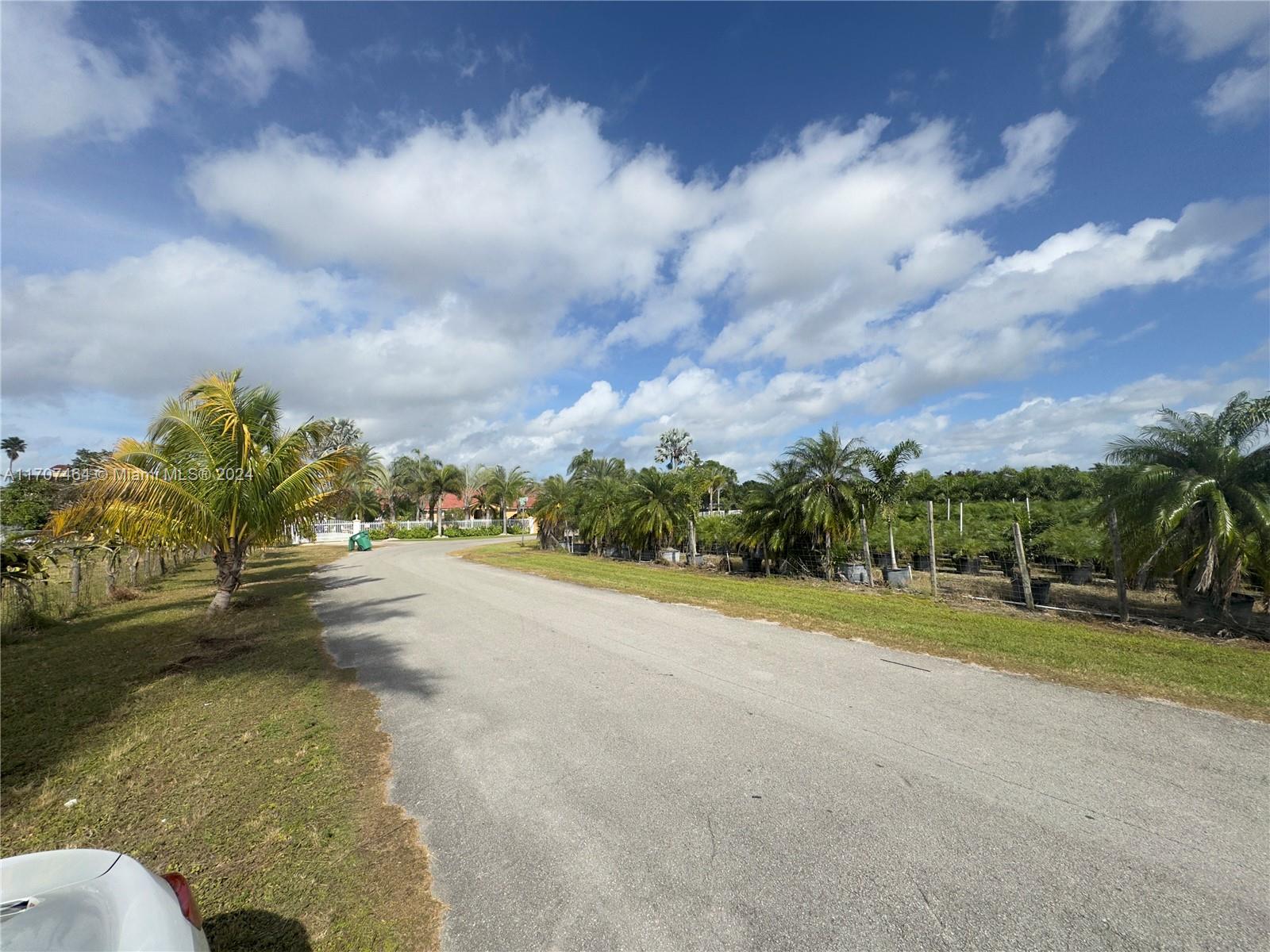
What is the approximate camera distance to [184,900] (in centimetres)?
191

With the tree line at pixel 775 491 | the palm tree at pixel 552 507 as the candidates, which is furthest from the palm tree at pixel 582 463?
the tree line at pixel 775 491

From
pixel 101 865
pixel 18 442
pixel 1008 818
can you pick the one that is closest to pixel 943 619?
pixel 1008 818

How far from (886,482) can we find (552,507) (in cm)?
2185

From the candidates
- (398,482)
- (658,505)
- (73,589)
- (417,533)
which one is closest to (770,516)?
(658,505)

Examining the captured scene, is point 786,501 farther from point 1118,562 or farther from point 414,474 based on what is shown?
point 414,474

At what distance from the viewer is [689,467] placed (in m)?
24.5

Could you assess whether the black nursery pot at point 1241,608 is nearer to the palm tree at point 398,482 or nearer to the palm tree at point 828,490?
the palm tree at point 828,490

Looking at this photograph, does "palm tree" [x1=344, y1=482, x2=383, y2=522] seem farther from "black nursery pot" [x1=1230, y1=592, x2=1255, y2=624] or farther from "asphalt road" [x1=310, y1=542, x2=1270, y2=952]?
"black nursery pot" [x1=1230, y1=592, x2=1255, y2=624]

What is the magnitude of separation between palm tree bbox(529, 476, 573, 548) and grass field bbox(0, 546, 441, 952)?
24.3 m

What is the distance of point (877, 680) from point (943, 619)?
13.7ft

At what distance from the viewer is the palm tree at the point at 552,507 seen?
32588mm

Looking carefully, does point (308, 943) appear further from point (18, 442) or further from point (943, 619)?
point (18, 442)

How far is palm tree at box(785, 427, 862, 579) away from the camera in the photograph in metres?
15.2

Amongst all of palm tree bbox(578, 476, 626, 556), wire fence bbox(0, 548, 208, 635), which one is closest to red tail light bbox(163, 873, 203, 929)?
wire fence bbox(0, 548, 208, 635)
